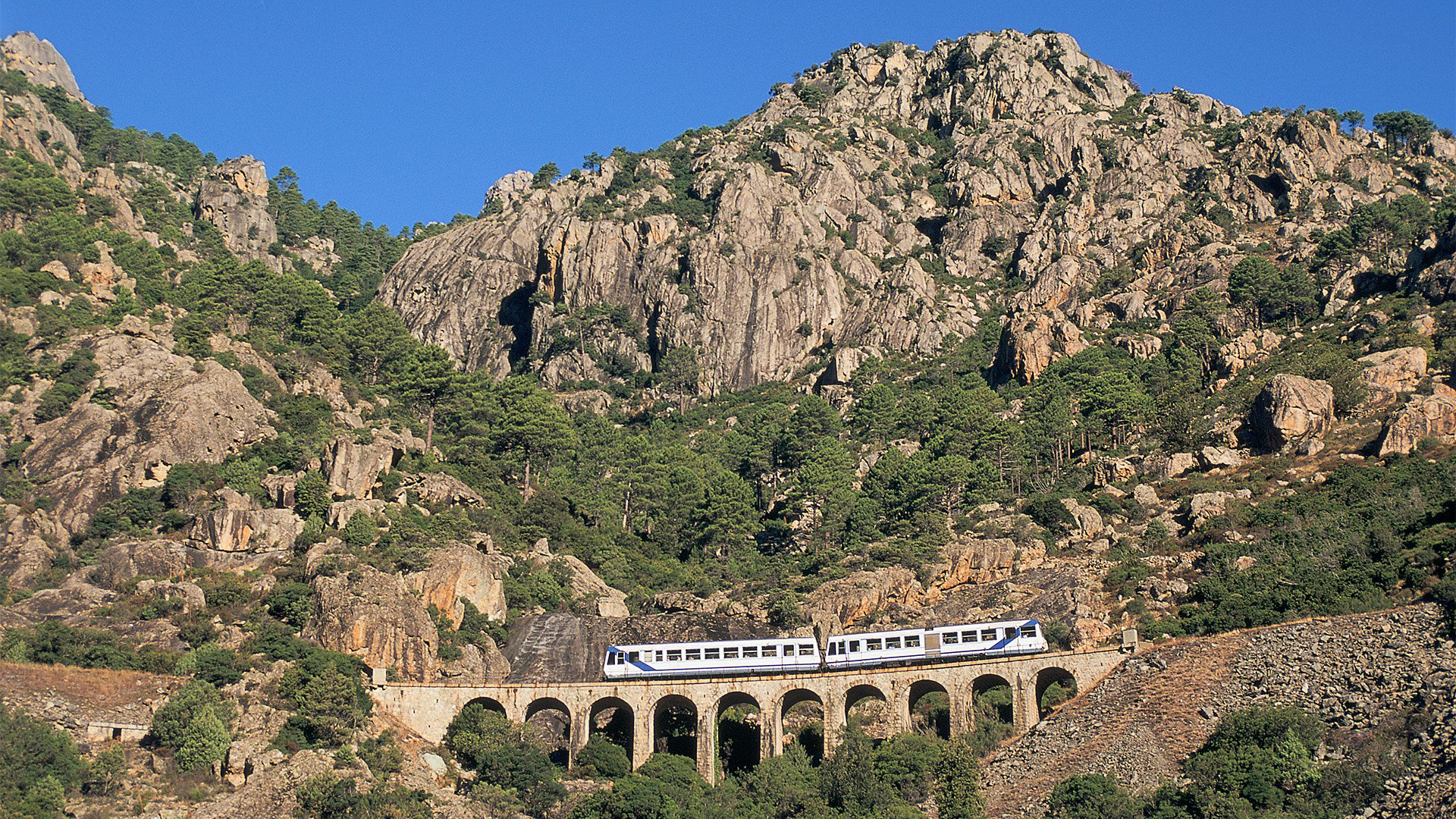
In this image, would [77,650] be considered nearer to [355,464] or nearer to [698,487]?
[355,464]

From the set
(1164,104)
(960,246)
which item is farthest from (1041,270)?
(1164,104)

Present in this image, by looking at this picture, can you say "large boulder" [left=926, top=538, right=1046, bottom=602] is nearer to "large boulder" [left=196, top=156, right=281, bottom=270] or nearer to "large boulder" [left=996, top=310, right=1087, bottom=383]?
"large boulder" [left=996, top=310, right=1087, bottom=383]

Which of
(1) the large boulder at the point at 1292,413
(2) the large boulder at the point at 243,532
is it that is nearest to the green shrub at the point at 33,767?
(2) the large boulder at the point at 243,532

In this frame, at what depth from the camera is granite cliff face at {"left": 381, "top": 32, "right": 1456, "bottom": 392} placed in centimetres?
14700

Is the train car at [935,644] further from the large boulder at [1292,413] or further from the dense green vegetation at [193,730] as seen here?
the large boulder at [1292,413]

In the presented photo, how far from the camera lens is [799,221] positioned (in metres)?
161

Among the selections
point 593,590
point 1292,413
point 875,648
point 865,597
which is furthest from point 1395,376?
point 593,590

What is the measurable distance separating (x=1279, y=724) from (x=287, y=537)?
184ft

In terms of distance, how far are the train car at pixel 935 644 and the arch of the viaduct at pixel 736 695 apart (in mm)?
758

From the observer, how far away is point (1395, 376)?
9888cm

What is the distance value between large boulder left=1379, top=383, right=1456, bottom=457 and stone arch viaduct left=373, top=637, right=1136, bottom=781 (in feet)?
98.7

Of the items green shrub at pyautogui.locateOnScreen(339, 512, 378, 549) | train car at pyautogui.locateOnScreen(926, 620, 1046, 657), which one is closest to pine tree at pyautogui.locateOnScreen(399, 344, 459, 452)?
green shrub at pyautogui.locateOnScreen(339, 512, 378, 549)

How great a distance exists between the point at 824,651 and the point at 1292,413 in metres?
38.7

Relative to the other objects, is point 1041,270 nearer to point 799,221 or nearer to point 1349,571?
point 799,221
